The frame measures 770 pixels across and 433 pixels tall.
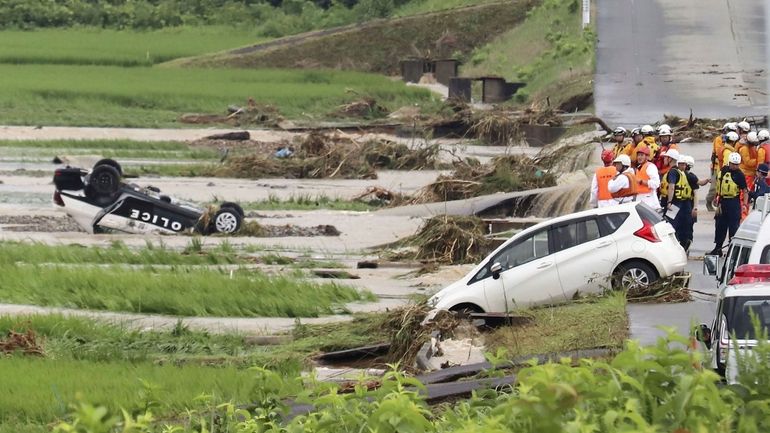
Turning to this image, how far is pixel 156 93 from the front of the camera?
57.2 metres

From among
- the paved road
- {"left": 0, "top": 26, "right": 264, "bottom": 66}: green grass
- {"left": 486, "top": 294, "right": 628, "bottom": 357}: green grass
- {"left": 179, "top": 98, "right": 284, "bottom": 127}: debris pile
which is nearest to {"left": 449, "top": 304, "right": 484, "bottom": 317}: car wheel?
{"left": 486, "top": 294, "right": 628, "bottom": 357}: green grass

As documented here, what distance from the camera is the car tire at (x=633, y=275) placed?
1842 centimetres

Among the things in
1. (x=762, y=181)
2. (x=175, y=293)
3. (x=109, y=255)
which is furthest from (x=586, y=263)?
(x=109, y=255)

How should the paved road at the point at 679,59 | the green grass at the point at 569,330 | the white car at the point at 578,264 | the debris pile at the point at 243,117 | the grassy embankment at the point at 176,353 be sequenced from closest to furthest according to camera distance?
the grassy embankment at the point at 176,353, the green grass at the point at 569,330, the white car at the point at 578,264, the paved road at the point at 679,59, the debris pile at the point at 243,117

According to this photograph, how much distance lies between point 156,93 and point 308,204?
24.0 m

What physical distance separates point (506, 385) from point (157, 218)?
1862cm

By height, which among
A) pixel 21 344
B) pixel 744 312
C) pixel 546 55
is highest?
pixel 546 55

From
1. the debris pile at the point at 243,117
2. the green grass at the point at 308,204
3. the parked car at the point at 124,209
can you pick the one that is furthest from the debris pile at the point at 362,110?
the parked car at the point at 124,209

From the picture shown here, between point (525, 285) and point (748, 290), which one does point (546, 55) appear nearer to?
point (525, 285)

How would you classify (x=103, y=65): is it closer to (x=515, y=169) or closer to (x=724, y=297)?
(x=515, y=169)

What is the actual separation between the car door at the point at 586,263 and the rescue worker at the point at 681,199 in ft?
10.3

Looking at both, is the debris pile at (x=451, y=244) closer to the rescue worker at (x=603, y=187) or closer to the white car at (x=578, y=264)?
the rescue worker at (x=603, y=187)

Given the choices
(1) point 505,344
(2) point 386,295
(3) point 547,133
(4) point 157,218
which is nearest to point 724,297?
(1) point 505,344

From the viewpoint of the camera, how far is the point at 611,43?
54.7 m
